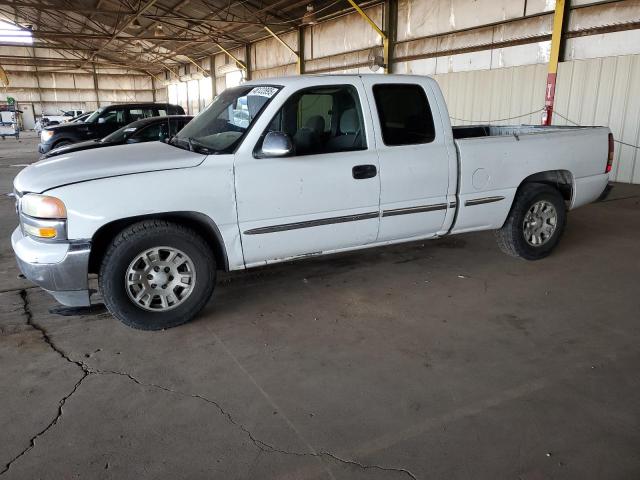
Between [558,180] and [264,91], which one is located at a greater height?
[264,91]

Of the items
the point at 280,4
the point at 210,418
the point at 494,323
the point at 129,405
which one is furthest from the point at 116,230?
the point at 280,4

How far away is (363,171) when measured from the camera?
157 inches

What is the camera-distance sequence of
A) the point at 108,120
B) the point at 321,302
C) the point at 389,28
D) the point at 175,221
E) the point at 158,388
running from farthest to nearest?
the point at 389,28 → the point at 108,120 → the point at 321,302 → the point at 175,221 → the point at 158,388

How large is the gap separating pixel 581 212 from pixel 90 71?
44.3m

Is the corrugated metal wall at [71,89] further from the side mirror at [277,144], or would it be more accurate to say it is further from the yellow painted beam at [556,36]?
the side mirror at [277,144]

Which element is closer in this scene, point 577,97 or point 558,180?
point 558,180

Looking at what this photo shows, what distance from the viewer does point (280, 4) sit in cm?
1792

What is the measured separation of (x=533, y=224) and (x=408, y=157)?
191cm

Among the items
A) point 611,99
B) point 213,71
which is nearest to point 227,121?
point 611,99

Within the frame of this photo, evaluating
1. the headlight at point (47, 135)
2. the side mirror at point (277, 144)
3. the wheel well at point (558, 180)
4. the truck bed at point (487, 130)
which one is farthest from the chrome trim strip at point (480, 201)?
the headlight at point (47, 135)

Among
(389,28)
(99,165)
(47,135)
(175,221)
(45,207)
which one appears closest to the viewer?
(45,207)

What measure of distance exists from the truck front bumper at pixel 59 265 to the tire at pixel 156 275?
0.15 meters

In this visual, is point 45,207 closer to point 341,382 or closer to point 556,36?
point 341,382

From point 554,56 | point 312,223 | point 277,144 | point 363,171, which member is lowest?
point 312,223
